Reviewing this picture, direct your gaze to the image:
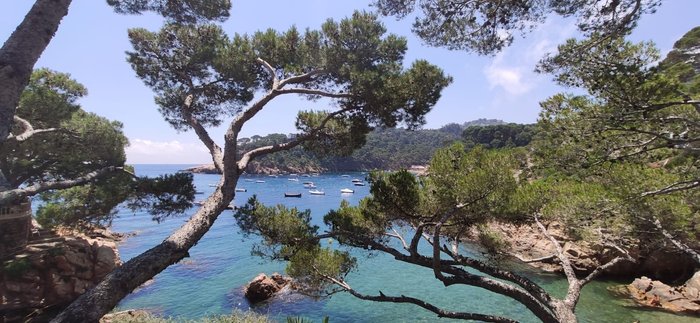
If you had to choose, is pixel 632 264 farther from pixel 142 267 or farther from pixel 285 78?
pixel 142 267

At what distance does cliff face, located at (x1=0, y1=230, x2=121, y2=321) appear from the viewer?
527 inches

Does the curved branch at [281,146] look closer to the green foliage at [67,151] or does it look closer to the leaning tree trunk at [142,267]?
the leaning tree trunk at [142,267]

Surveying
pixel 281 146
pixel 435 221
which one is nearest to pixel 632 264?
pixel 435 221

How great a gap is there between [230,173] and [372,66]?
431 centimetres

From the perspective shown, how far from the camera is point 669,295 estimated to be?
45.2 feet

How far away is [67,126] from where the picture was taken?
40.4ft

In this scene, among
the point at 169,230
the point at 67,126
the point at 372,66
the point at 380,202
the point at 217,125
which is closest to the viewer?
the point at 380,202

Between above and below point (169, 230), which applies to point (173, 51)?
above

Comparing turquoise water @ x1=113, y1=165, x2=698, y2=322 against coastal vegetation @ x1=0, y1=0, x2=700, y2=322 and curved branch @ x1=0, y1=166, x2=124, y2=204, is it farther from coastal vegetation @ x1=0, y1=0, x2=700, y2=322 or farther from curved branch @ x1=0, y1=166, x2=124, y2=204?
curved branch @ x1=0, y1=166, x2=124, y2=204

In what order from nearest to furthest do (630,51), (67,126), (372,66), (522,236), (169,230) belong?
(630,51), (372,66), (67,126), (522,236), (169,230)

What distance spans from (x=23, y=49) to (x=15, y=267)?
12.2 metres

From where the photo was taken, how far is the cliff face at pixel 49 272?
13.4 meters

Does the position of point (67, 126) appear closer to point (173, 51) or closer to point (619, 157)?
point (173, 51)

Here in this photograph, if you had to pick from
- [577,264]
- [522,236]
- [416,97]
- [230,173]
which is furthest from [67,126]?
[522,236]
